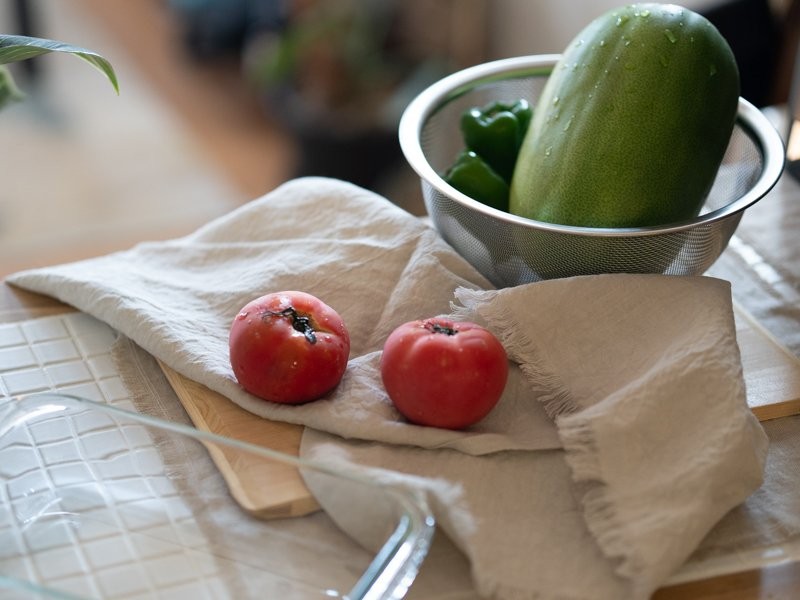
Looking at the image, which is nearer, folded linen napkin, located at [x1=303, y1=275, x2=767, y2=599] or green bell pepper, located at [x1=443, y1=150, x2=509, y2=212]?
folded linen napkin, located at [x1=303, y1=275, x2=767, y2=599]

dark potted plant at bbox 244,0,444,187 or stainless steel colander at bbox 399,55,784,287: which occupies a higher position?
stainless steel colander at bbox 399,55,784,287

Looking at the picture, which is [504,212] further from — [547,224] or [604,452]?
[604,452]

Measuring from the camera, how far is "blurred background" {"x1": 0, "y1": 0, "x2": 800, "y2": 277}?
214 centimetres

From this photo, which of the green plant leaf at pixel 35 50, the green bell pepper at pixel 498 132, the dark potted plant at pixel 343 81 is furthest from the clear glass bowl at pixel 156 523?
the dark potted plant at pixel 343 81

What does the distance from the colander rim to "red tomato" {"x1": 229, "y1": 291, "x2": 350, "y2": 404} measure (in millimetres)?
141

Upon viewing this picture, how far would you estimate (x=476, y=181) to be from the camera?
33.8 inches

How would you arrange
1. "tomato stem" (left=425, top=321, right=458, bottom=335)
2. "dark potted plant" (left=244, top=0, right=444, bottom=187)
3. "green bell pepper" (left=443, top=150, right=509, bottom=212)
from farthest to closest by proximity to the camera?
"dark potted plant" (left=244, top=0, right=444, bottom=187)
"green bell pepper" (left=443, top=150, right=509, bottom=212)
"tomato stem" (left=425, top=321, right=458, bottom=335)

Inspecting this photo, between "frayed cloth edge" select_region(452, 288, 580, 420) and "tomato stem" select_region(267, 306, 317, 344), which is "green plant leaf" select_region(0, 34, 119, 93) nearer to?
"tomato stem" select_region(267, 306, 317, 344)

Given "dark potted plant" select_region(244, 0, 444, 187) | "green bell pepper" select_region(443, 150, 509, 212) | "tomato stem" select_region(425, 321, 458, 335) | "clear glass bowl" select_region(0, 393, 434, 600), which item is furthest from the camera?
"dark potted plant" select_region(244, 0, 444, 187)

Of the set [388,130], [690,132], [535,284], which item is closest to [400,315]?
[535,284]

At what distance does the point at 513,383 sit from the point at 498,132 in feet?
0.79

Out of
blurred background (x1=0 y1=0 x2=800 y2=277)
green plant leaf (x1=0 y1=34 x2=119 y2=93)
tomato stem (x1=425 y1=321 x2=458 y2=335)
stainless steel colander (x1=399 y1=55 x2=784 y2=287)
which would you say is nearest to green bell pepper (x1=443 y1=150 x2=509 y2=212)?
stainless steel colander (x1=399 y1=55 x2=784 y2=287)

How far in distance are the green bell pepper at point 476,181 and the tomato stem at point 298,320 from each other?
192 mm

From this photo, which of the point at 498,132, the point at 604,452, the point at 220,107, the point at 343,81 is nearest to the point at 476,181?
the point at 498,132
